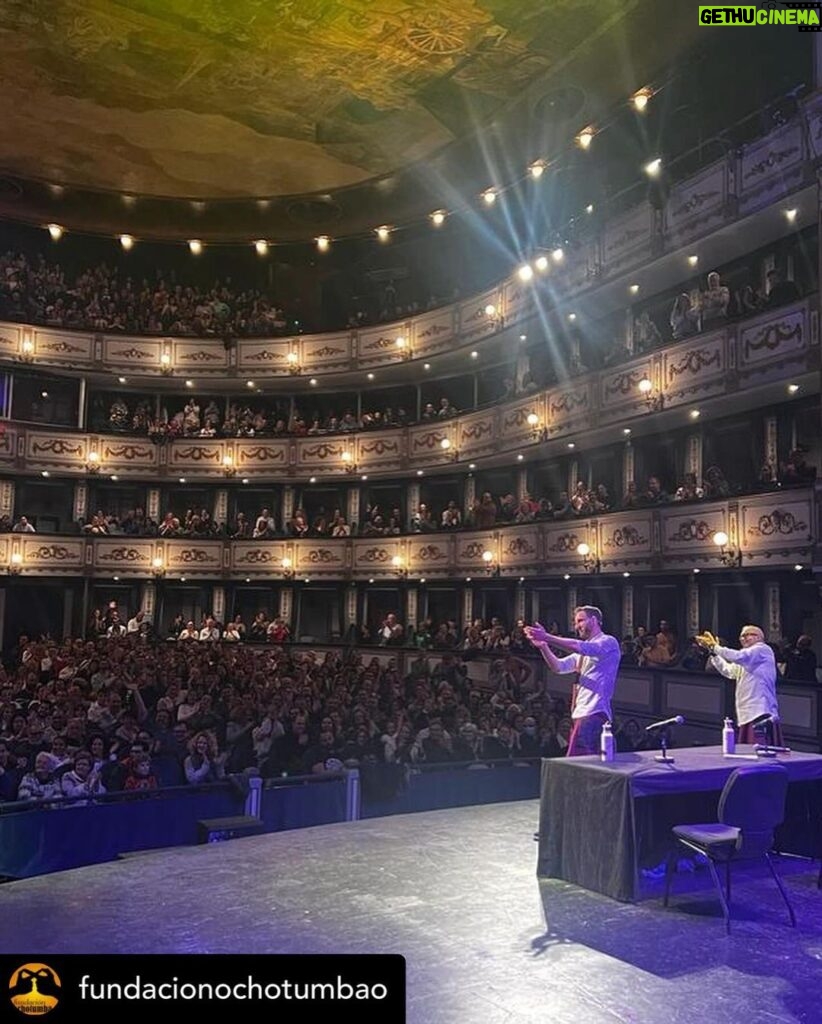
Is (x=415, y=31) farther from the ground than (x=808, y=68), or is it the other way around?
(x=415, y=31)

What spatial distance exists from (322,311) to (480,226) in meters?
6.21

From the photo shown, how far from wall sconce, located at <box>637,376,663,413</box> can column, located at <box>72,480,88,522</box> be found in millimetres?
17013

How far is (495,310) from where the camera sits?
72.1ft

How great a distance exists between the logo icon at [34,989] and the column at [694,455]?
16.0 m

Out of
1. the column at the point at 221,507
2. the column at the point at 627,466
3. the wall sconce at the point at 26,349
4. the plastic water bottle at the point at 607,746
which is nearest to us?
the plastic water bottle at the point at 607,746

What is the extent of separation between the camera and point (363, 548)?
25219 mm

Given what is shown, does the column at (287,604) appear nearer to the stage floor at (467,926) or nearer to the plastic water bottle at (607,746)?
the stage floor at (467,926)

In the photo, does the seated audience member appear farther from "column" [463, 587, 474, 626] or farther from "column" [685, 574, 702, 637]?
"column" [685, 574, 702, 637]

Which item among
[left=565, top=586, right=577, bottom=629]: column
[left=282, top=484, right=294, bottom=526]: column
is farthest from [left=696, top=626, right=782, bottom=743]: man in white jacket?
[left=282, top=484, right=294, bottom=526]: column

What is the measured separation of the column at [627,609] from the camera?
19.0 m

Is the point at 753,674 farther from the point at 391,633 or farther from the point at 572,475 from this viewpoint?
the point at 391,633

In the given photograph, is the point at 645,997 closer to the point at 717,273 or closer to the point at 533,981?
the point at 533,981

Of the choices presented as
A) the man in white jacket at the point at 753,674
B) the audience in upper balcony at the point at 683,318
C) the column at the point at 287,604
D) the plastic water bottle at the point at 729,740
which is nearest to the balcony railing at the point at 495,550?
the column at the point at 287,604

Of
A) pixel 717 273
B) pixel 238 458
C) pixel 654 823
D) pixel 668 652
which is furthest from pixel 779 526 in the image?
pixel 238 458
